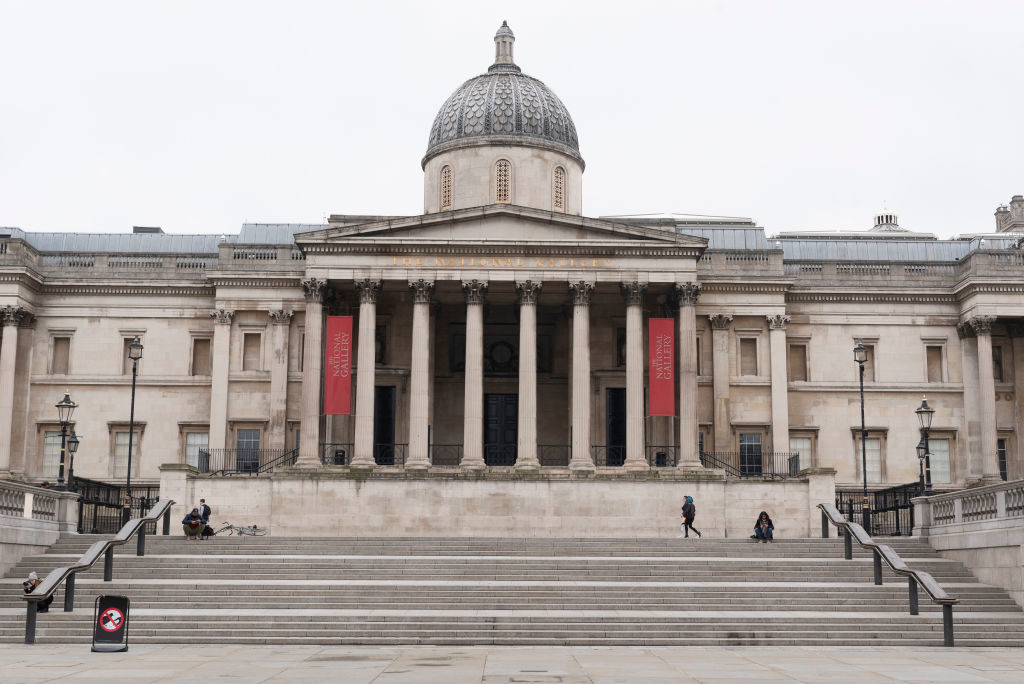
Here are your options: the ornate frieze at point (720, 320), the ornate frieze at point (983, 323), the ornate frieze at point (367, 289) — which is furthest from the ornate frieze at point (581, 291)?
the ornate frieze at point (983, 323)

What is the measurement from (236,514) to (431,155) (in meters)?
18.1

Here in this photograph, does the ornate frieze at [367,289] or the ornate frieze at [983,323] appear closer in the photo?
the ornate frieze at [367,289]

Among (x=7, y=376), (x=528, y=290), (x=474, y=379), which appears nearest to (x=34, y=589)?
(x=474, y=379)

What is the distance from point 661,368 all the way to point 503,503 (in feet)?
25.7

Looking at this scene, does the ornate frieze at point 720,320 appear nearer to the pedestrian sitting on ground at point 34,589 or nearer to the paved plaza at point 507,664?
the paved plaza at point 507,664

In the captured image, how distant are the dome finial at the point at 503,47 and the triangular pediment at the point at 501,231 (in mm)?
10601

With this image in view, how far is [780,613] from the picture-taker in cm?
2680

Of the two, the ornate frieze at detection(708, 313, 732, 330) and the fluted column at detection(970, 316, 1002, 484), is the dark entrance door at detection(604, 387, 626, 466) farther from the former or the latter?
the fluted column at detection(970, 316, 1002, 484)

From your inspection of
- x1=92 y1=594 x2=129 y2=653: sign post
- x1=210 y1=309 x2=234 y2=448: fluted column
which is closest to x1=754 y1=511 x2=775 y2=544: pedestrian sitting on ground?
x1=92 y1=594 x2=129 y2=653: sign post

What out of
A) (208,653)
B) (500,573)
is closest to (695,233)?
(500,573)

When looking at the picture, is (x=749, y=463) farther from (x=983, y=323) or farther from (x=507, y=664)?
(x=507, y=664)

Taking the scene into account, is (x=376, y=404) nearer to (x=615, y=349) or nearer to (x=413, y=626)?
(x=615, y=349)

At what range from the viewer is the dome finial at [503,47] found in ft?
175

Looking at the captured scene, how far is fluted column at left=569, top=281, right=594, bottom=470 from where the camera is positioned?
44.2 meters
